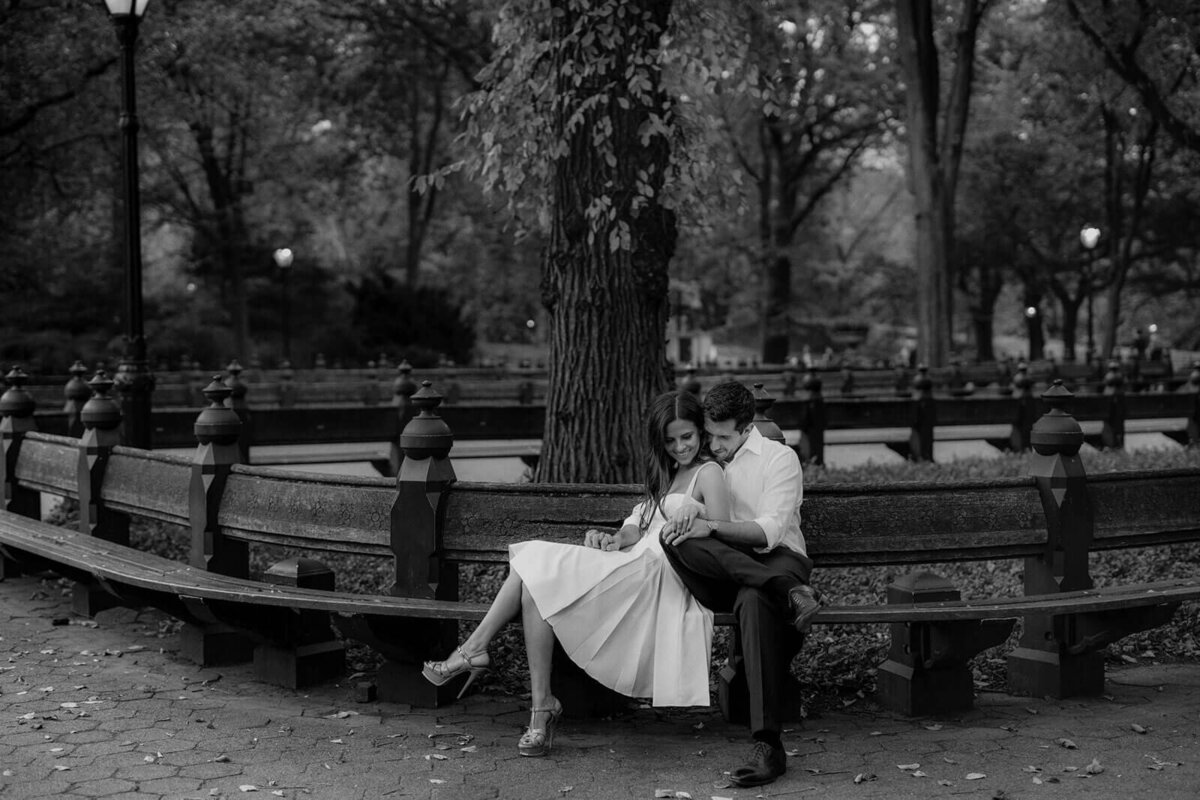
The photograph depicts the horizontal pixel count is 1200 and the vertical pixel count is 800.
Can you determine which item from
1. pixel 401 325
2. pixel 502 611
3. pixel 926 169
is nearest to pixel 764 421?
pixel 502 611

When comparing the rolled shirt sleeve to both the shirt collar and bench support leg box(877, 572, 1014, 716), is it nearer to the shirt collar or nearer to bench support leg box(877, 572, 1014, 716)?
the shirt collar

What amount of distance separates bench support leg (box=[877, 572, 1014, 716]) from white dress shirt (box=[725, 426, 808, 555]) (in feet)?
2.00

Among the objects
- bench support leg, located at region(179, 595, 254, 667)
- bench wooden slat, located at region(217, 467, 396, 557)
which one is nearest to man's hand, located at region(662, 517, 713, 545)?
bench wooden slat, located at region(217, 467, 396, 557)

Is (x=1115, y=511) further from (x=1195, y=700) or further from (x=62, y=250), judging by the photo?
(x=62, y=250)

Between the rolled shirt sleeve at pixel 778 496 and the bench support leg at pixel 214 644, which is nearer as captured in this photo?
the rolled shirt sleeve at pixel 778 496

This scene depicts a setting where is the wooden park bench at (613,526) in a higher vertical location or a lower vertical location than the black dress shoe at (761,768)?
higher

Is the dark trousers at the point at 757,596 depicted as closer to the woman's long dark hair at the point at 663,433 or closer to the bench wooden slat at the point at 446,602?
the bench wooden slat at the point at 446,602

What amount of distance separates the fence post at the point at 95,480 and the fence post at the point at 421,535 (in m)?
2.67

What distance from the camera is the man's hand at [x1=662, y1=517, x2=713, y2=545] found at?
4496mm

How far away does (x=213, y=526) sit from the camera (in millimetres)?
5887

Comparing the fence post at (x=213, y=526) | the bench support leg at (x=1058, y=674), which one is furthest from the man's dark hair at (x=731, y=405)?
the fence post at (x=213, y=526)

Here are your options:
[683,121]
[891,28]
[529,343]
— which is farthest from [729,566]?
[529,343]

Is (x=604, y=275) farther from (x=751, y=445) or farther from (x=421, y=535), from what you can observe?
(x=751, y=445)

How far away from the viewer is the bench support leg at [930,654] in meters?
4.89
